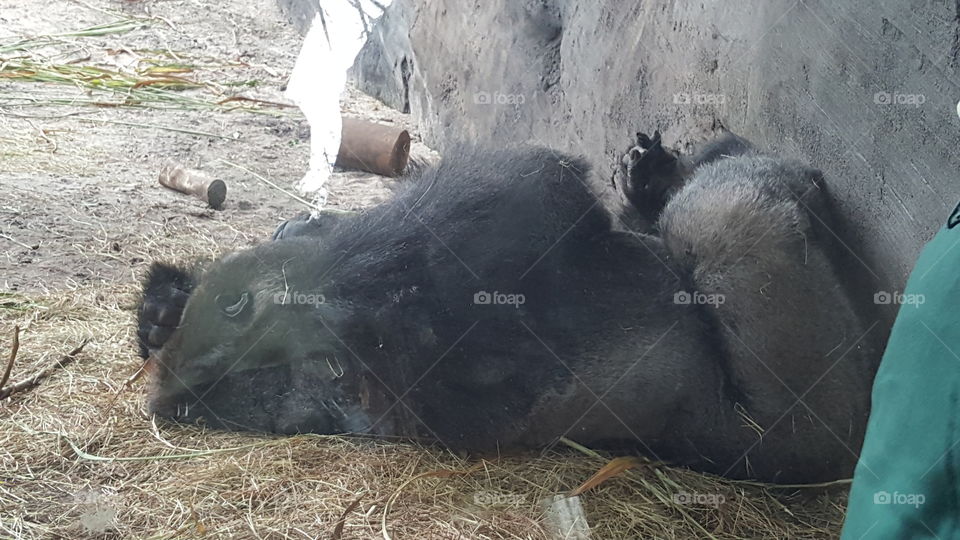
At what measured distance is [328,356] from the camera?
2619 millimetres

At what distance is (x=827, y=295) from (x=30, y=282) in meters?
3.01

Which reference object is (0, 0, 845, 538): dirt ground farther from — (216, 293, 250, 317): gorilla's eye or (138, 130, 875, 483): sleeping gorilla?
(216, 293, 250, 317): gorilla's eye

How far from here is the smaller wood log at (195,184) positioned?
16.0 ft
